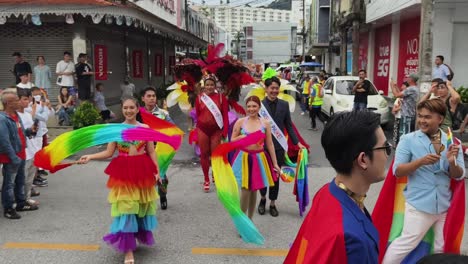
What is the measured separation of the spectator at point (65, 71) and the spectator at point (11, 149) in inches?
268

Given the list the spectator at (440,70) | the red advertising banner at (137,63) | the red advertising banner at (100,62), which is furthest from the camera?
the red advertising banner at (137,63)

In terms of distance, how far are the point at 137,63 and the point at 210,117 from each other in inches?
549

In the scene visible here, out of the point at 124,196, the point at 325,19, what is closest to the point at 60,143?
the point at 124,196

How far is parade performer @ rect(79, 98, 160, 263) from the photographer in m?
4.14

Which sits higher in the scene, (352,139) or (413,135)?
(352,139)

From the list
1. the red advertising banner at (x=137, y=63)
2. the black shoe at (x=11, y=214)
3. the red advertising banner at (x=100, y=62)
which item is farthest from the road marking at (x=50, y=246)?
the red advertising banner at (x=137, y=63)

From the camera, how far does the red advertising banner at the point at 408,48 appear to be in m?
16.0

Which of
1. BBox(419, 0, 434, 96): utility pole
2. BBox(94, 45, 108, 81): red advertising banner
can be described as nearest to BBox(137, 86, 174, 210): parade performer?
BBox(419, 0, 434, 96): utility pole

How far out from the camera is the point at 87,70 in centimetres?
1220

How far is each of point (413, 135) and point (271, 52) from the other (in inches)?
2009

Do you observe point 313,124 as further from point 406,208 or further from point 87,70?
point 406,208

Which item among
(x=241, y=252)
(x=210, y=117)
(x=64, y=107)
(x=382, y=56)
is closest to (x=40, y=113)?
(x=210, y=117)

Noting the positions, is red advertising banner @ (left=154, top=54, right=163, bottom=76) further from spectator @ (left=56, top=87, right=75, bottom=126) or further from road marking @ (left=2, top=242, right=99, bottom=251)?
road marking @ (left=2, top=242, right=99, bottom=251)

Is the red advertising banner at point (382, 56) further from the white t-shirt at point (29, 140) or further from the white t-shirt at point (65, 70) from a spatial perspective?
the white t-shirt at point (29, 140)
